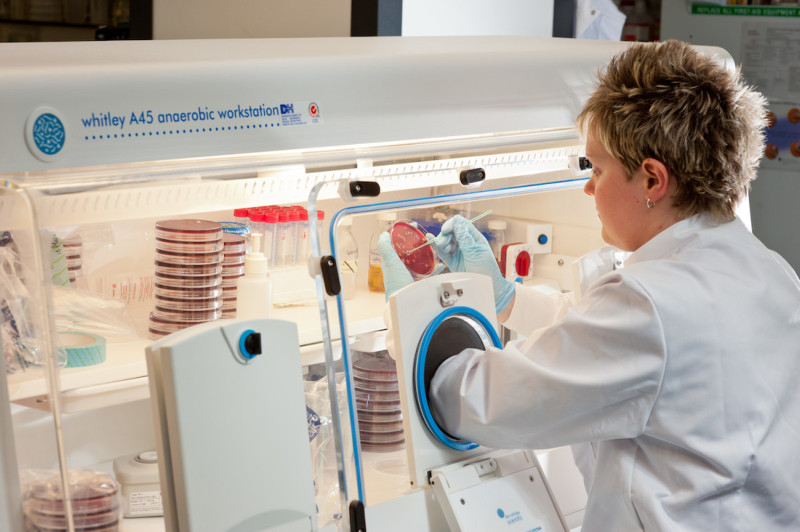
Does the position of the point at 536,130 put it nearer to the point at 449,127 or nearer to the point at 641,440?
the point at 449,127

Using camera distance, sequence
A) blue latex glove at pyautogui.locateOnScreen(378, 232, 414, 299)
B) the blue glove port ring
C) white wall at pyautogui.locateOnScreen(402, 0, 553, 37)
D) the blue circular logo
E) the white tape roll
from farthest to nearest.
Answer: white wall at pyautogui.locateOnScreen(402, 0, 553, 37), blue latex glove at pyautogui.locateOnScreen(378, 232, 414, 299), the blue glove port ring, the white tape roll, the blue circular logo

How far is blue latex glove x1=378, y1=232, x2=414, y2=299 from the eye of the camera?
1.61 meters

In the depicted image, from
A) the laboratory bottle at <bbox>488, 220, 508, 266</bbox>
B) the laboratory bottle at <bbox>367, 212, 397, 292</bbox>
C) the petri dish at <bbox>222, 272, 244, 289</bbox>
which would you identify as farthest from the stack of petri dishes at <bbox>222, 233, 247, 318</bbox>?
the laboratory bottle at <bbox>488, 220, 508, 266</bbox>

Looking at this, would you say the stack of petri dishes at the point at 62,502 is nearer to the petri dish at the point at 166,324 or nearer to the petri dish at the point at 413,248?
the petri dish at the point at 166,324

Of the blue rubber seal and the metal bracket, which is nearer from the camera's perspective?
the blue rubber seal

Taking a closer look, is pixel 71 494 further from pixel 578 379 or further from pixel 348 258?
pixel 578 379

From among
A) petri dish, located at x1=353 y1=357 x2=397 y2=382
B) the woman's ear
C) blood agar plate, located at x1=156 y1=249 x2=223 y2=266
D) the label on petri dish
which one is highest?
the woman's ear

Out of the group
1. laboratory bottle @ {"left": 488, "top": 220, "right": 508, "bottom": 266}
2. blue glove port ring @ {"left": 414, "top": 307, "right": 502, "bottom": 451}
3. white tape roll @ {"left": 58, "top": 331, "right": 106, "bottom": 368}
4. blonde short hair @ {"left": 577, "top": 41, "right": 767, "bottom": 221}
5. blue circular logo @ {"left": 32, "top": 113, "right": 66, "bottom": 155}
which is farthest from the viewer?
laboratory bottle @ {"left": 488, "top": 220, "right": 508, "bottom": 266}

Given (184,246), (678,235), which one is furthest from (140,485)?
(678,235)

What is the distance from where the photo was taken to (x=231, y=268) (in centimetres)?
154

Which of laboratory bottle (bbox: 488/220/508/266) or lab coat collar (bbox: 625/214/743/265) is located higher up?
lab coat collar (bbox: 625/214/743/265)

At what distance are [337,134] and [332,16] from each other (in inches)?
45.4

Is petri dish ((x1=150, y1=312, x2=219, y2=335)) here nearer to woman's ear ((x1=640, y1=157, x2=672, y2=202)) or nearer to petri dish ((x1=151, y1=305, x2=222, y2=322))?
petri dish ((x1=151, y1=305, x2=222, y2=322))

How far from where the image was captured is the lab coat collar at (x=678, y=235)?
1.43 meters
